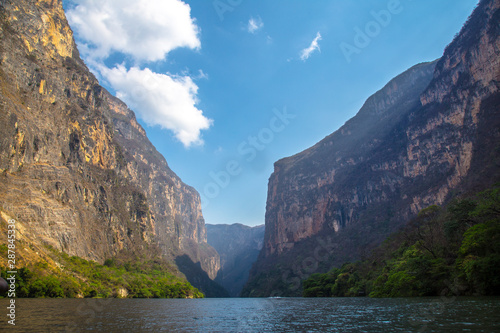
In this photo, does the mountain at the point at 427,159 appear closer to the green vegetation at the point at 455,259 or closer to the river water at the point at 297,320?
the green vegetation at the point at 455,259

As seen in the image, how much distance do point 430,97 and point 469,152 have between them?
53310 mm

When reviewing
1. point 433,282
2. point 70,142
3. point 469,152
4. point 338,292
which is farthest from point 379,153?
point 70,142

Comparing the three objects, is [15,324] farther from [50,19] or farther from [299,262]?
[299,262]

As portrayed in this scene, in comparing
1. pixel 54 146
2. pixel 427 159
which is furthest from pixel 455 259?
pixel 54 146

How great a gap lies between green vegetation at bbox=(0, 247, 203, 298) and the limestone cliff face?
26.3ft

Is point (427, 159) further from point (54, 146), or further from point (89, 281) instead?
point (54, 146)

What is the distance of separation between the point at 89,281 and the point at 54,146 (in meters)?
49.4

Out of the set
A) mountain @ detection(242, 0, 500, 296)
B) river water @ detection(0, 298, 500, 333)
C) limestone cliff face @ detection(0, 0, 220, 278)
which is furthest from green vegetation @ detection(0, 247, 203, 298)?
mountain @ detection(242, 0, 500, 296)

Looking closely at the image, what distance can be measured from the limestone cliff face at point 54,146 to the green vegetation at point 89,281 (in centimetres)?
802

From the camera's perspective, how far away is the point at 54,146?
100500 mm

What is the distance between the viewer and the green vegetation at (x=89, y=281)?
54.3 m

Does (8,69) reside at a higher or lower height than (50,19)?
lower

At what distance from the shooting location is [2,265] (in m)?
50.2

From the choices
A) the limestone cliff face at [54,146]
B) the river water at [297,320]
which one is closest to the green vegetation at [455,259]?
the river water at [297,320]
